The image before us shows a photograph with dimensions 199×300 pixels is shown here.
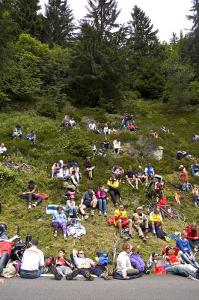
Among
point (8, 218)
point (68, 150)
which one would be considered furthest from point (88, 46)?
point (8, 218)

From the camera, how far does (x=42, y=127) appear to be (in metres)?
31.4

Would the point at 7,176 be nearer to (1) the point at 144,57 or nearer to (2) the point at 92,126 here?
(2) the point at 92,126

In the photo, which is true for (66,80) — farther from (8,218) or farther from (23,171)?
(8,218)

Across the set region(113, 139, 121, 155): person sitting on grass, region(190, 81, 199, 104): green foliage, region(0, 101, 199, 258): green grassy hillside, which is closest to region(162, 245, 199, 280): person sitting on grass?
region(0, 101, 199, 258): green grassy hillside

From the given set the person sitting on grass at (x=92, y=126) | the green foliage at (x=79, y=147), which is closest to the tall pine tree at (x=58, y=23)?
the person sitting on grass at (x=92, y=126)

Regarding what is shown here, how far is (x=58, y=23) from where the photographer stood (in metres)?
56.2

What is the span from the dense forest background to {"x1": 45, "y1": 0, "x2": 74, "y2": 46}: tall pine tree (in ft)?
15.5

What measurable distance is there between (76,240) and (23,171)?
7.71m

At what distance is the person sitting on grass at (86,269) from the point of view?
1148 centimetres

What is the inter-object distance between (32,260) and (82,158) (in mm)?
15204

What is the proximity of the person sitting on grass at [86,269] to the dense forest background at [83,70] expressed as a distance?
905 inches

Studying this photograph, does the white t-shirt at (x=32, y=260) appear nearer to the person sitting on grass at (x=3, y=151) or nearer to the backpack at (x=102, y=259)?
the backpack at (x=102, y=259)

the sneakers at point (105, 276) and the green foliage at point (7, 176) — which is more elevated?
the green foliage at point (7, 176)

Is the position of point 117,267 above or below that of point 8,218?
below
